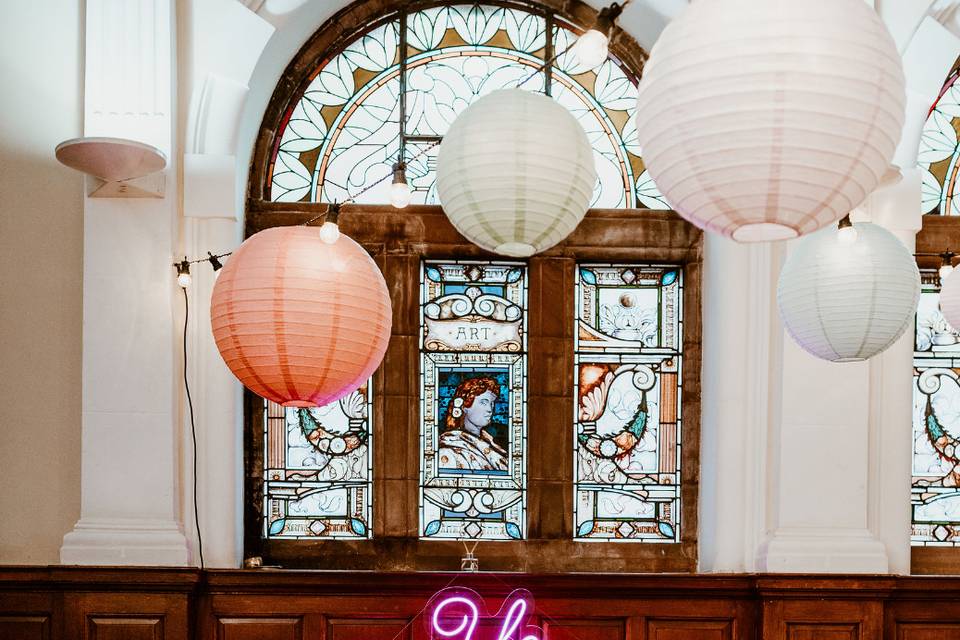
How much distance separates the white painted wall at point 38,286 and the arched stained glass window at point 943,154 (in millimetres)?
4551

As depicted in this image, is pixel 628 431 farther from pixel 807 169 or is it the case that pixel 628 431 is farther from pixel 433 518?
pixel 807 169

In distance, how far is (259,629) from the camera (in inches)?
147

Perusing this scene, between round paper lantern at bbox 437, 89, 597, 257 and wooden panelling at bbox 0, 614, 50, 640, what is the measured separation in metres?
3.12

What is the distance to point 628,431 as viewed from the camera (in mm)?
4141

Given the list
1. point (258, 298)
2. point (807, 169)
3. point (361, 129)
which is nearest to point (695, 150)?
point (807, 169)

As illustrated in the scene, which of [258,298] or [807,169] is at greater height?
[807,169]

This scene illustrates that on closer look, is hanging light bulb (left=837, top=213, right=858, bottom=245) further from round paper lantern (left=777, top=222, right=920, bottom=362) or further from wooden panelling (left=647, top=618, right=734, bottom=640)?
wooden panelling (left=647, top=618, right=734, bottom=640)

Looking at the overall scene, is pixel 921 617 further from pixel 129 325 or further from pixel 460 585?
pixel 129 325

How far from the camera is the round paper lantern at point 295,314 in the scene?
218cm

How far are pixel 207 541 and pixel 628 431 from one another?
2.28 m

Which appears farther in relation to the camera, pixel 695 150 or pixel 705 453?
pixel 705 453

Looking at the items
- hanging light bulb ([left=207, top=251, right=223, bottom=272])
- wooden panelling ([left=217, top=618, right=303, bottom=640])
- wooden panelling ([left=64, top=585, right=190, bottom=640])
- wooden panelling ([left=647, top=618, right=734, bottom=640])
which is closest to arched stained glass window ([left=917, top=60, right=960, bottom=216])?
wooden panelling ([left=647, top=618, right=734, bottom=640])

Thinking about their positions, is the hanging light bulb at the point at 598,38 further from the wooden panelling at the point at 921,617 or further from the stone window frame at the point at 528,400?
the wooden panelling at the point at 921,617

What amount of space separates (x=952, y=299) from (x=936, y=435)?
63.1 inches
